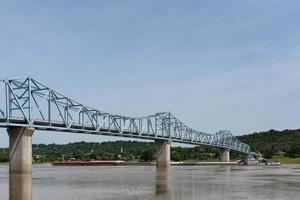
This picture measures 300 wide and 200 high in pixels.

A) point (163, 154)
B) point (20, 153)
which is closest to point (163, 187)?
point (20, 153)

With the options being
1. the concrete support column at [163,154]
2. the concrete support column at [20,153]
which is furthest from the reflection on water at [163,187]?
the concrete support column at [163,154]

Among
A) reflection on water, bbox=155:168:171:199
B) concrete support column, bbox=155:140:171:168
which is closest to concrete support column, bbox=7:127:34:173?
reflection on water, bbox=155:168:171:199

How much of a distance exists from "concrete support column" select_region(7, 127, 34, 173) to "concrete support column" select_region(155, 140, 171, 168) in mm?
64743

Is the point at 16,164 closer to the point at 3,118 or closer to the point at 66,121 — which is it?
the point at 3,118

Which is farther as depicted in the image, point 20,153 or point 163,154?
point 163,154

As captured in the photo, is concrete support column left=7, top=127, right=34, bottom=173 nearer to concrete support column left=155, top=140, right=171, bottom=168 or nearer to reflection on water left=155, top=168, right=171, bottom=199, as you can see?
reflection on water left=155, top=168, right=171, bottom=199

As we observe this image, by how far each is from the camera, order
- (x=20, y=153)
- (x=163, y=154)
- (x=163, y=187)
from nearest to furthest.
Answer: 1. (x=163, y=187)
2. (x=20, y=153)
3. (x=163, y=154)

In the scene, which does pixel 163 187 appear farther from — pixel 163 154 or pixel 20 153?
pixel 163 154

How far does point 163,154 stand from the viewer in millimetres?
151750

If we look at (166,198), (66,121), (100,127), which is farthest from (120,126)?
(166,198)

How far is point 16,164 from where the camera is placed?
3110 inches

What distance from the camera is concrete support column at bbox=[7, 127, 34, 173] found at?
7875 cm

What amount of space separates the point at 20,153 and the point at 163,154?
7660 centimetres

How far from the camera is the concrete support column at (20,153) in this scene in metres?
78.8
